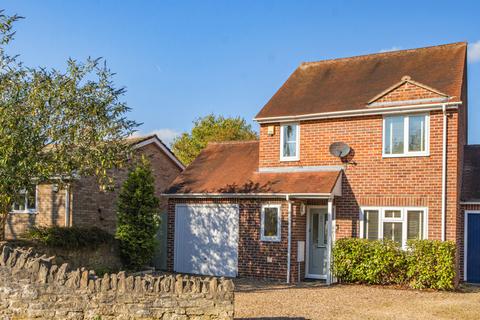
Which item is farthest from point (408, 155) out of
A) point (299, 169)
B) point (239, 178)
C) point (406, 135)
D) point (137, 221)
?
point (137, 221)

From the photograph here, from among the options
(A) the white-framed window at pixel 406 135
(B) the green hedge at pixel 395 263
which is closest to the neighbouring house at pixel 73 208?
(B) the green hedge at pixel 395 263

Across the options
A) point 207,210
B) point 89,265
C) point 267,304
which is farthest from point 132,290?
point 207,210

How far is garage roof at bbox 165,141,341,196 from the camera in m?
18.4

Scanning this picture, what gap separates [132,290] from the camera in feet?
30.7

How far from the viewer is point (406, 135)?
699 inches

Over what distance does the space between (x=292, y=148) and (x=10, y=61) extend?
9440 mm

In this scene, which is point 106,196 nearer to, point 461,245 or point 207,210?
point 207,210

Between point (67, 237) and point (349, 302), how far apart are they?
8928mm

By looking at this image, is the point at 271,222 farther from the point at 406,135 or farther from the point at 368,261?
the point at 406,135

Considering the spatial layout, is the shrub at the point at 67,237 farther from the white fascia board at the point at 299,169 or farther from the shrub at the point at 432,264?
the shrub at the point at 432,264

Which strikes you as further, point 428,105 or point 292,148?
point 292,148

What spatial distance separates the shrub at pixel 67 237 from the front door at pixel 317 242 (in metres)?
6.60

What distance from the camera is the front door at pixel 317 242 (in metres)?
19.1

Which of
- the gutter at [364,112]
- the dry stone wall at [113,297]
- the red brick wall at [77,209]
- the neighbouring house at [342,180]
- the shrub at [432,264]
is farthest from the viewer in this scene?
the red brick wall at [77,209]
